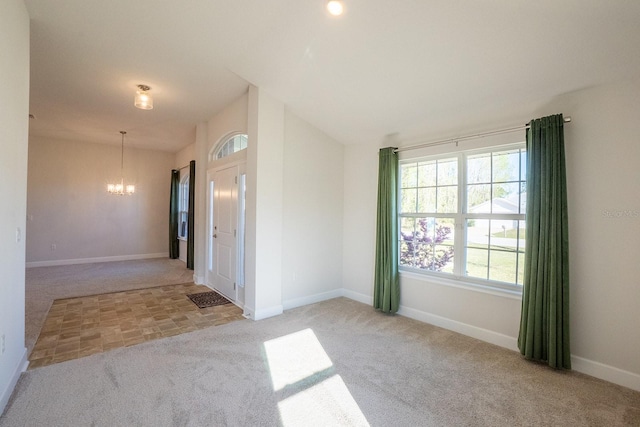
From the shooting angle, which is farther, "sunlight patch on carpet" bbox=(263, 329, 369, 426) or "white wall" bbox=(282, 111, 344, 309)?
"white wall" bbox=(282, 111, 344, 309)

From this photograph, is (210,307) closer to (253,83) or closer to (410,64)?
(253,83)

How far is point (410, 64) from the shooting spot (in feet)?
9.01

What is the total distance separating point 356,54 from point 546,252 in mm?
2513

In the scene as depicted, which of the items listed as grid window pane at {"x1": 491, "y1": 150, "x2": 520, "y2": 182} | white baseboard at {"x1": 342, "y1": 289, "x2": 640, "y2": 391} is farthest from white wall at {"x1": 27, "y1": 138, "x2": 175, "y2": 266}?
grid window pane at {"x1": 491, "y1": 150, "x2": 520, "y2": 182}

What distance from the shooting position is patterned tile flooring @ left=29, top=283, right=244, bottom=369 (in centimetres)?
287

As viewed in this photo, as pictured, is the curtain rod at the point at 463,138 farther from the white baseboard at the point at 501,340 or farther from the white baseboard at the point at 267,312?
the white baseboard at the point at 267,312

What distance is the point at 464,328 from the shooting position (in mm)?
3342

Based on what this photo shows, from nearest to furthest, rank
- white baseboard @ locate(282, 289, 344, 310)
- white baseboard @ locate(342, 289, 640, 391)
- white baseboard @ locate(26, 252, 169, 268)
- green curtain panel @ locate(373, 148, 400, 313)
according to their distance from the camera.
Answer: white baseboard @ locate(342, 289, 640, 391)
green curtain panel @ locate(373, 148, 400, 313)
white baseboard @ locate(282, 289, 344, 310)
white baseboard @ locate(26, 252, 169, 268)

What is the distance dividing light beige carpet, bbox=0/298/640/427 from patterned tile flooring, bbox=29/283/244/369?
27 cm

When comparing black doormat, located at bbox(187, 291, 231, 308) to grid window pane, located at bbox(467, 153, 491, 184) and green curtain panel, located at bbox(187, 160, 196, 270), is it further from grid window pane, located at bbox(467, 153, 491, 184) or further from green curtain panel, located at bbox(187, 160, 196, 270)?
grid window pane, located at bbox(467, 153, 491, 184)

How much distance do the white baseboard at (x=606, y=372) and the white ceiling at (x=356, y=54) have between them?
229cm

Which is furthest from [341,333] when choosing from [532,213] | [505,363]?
[532,213]

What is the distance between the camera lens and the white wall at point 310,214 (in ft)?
13.5

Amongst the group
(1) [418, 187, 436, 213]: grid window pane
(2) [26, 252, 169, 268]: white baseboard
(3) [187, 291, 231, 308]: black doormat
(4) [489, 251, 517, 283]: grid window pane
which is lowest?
(3) [187, 291, 231, 308]: black doormat
